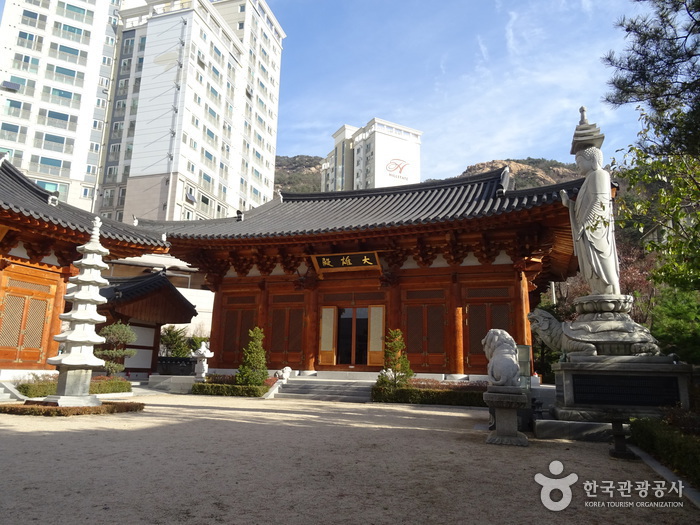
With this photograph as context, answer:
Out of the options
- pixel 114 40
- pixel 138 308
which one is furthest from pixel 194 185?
pixel 138 308

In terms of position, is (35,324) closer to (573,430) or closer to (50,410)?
(50,410)

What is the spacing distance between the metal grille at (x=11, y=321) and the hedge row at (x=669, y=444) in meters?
14.3

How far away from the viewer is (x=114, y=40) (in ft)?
174

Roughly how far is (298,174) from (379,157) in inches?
1592

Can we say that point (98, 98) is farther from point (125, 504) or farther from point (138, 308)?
point (125, 504)

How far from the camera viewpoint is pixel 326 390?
14.7 metres

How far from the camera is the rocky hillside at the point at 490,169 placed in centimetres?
8200

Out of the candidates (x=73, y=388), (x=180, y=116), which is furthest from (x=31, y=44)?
(x=73, y=388)

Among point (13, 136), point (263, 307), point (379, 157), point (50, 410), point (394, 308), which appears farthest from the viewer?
point (379, 157)

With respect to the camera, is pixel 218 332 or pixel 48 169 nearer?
pixel 218 332

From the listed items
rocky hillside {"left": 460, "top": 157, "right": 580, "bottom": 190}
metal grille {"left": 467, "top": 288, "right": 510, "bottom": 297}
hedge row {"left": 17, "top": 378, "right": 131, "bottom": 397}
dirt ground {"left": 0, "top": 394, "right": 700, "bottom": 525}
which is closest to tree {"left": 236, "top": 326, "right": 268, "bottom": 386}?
hedge row {"left": 17, "top": 378, "right": 131, "bottom": 397}

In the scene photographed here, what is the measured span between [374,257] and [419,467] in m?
11.2

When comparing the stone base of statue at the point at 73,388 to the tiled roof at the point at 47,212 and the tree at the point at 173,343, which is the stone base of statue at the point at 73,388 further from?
the tree at the point at 173,343

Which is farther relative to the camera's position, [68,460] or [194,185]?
[194,185]
